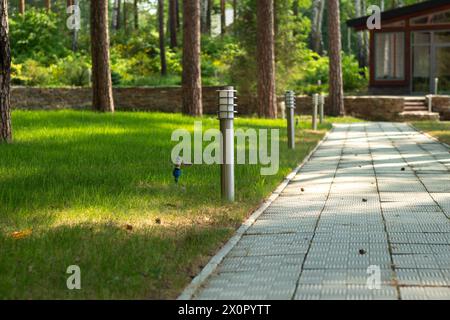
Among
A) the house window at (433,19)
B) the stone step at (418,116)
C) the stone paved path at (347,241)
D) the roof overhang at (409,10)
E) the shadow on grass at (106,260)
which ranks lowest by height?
the stone step at (418,116)

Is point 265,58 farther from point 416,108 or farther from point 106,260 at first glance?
point 106,260

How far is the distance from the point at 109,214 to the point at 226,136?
1.85 metres

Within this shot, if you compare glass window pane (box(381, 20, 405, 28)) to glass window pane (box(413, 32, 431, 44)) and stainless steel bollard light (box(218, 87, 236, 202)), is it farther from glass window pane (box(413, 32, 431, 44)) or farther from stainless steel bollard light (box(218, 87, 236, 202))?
stainless steel bollard light (box(218, 87, 236, 202))

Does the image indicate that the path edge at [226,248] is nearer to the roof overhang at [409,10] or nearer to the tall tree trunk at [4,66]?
the tall tree trunk at [4,66]

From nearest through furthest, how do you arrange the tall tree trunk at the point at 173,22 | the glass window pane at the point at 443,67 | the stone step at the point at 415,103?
the stone step at the point at 415,103, the glass window pane at the point at 443,67, the tall tree trunk at the point at 173,22

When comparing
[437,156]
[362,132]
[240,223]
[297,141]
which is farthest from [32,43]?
[240,223]

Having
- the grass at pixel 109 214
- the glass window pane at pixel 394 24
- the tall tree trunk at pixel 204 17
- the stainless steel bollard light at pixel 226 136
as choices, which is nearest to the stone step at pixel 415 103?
the glass window pane at pixel 394 24

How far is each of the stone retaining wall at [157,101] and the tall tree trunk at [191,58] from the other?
677 cm

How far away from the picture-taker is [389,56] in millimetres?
42906

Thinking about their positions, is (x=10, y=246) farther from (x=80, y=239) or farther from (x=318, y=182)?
(x=318, y=182)

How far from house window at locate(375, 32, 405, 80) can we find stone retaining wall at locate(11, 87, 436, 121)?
584 cm

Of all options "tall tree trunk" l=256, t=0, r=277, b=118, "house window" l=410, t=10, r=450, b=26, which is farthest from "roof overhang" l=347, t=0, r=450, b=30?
"tall tree trunk" l=256, t=0, r=277, b=118

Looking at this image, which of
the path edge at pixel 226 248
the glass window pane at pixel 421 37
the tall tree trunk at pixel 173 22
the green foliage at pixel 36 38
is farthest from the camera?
the tall tree trunk at pixel 173 22

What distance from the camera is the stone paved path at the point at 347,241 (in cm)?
618
